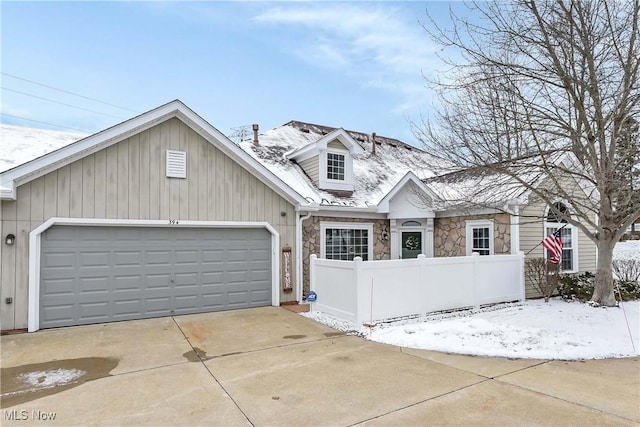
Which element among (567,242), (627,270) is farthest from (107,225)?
(627,270)

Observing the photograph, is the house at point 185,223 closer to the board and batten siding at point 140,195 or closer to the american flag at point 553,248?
the board and batten siding at point 140,195

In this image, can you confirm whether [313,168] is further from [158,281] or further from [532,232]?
[532,232]

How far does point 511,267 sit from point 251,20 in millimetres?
10267

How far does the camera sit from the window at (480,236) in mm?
11914

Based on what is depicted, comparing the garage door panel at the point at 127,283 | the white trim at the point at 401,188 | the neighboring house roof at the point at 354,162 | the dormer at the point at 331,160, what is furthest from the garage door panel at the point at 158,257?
the white trim at the point at 401,188

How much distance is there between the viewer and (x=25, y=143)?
9.73 metres

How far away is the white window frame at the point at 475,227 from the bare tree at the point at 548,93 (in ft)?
8.57

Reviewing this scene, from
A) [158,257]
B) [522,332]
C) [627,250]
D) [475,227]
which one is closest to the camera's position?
[522,332]

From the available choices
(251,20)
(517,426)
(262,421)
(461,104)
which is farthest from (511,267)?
(251,20)

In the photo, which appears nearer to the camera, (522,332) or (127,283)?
(522,332)

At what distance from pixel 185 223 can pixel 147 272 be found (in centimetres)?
139

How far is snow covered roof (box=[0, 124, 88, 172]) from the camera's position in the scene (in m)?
8.73

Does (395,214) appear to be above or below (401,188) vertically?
below

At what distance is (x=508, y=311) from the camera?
985 centimetres
